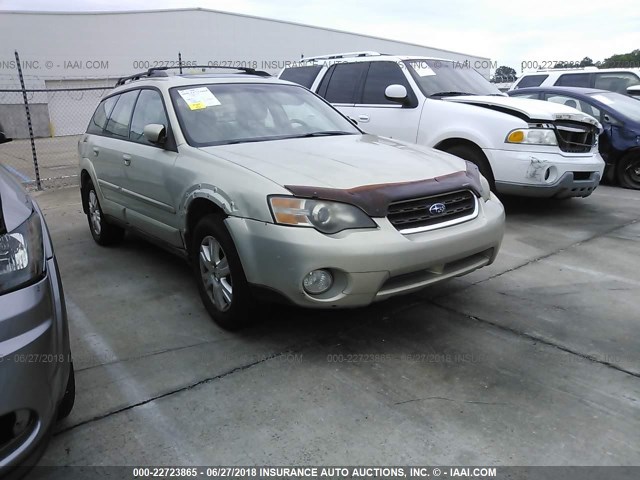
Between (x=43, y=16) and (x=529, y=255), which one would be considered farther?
(x=43, y=16)

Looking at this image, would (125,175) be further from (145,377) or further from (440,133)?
(440,133)

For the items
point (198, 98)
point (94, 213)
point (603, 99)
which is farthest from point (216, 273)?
point (603, 99)

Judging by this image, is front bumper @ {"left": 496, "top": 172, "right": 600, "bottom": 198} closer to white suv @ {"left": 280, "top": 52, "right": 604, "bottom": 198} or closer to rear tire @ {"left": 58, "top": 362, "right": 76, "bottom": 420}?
white suv @ {"left": 280, "top": 52, "right": 604, "bottom": 198}

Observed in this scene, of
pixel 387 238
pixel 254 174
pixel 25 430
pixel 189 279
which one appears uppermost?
pixel 254 174

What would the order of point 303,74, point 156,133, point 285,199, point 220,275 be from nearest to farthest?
point 285,199
point 220,275
point 156,133
point 303,74

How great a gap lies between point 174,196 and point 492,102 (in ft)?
13.2

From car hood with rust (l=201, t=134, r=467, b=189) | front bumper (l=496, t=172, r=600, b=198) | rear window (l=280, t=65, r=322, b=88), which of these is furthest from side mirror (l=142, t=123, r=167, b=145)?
rear window (l=280, t=65, r=322, b=88)

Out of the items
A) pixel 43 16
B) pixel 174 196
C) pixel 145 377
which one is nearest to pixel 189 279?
pixel 174 196

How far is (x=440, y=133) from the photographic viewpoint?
6215mm

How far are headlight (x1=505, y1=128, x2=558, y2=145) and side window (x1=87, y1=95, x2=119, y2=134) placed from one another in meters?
4.14

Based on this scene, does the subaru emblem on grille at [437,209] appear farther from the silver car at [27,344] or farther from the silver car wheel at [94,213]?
the silver car wheel at [94,213]

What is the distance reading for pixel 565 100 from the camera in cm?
821

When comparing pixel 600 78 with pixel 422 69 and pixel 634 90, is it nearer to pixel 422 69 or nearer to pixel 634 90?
pixel 634 90

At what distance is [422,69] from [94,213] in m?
4.25
